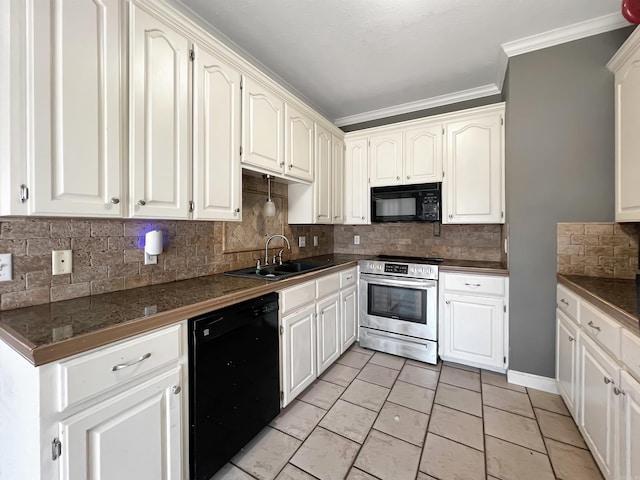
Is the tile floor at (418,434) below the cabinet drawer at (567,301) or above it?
below

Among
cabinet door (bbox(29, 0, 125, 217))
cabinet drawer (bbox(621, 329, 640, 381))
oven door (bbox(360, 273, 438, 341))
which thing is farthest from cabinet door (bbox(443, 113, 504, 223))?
cabinet door (bbox(29, 0, 125, 217))

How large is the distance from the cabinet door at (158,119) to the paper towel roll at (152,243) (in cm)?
24

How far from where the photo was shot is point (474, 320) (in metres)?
2.44

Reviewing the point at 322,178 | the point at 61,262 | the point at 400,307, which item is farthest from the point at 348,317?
the point at 61,262

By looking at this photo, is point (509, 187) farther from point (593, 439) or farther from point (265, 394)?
point (265, 394)

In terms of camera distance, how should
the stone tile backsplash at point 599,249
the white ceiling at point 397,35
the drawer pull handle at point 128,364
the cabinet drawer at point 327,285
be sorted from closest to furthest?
1. the drawer pull handle at point 128,364
2. the white ceiling at point 397,35
3. the stone tile backsplash at point 599,249
4. the cabinet drawer at point 327,285

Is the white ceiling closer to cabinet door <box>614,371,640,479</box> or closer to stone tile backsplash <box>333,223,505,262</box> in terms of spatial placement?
stone tile backsplash <box>333,223,505,262</box>

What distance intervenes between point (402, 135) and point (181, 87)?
222 cm

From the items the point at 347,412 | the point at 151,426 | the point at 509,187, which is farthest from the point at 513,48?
the point at 151,426

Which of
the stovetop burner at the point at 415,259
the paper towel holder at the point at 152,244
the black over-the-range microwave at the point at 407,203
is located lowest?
the stovetop burner at the point at 415,259

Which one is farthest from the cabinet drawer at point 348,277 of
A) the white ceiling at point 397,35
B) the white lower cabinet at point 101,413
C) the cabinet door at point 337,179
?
the white ceiling at point 397,35

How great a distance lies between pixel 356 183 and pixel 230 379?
8.12ft

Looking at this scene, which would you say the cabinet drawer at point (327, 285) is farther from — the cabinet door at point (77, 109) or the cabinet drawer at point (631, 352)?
the cabinet drawer at point (631, 352)

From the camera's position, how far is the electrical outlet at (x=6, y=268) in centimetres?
117
